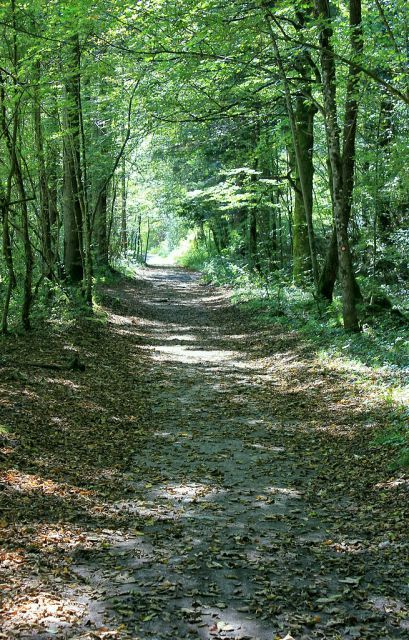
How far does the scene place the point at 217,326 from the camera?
17562 millimetres

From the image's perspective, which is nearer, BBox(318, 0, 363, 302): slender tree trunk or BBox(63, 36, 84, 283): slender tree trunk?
BBox(318, 0, 363, 302): slender tree trunk

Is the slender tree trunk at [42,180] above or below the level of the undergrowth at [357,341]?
above

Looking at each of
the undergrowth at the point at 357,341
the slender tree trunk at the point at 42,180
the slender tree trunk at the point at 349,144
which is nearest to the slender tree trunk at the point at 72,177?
the slender tree trunk at the point at 42,180

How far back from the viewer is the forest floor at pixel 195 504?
3.84 m

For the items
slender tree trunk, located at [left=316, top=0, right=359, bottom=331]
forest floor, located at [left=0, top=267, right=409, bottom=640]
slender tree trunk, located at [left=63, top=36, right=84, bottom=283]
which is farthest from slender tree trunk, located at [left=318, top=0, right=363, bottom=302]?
slender tree trunk, located at [left=63, top=36, right=84, bottom=283]

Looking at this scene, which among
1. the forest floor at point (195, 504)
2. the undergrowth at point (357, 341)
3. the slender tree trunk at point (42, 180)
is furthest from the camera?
the slender tree trunk at point (42, 180)

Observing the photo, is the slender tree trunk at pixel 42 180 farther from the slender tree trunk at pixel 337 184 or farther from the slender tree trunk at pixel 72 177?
the slender tree trunk at pixel 337 184

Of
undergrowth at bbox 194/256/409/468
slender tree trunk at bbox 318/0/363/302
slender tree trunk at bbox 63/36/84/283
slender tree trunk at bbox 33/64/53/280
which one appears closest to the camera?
undergrowth at bbox 194/256/409/468

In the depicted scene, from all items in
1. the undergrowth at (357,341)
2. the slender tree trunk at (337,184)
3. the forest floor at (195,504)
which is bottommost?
the forest floor at (195,504)

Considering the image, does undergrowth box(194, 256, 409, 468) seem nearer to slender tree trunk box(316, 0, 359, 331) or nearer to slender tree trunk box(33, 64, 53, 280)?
slender tree trunk box(316, 0, 359, 331)

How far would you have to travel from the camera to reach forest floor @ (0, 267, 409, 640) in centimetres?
384

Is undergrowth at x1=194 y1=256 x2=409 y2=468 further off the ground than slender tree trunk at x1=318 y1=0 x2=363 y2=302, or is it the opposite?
slender tree trunk at x1=318 y1=0 x2=363 y2=302

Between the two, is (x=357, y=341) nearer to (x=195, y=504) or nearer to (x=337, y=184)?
(x=337, y=184)

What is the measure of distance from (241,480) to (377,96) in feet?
31.6
